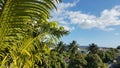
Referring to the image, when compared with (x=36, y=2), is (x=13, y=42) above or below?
below

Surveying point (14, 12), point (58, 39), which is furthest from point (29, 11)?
point (58, 39)

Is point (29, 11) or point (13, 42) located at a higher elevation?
point (29, 11)

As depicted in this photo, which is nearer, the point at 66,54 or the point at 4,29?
the point at 4,29

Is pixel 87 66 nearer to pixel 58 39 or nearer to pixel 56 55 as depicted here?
pixel 56 55

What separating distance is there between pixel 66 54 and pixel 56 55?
2817 centimetres

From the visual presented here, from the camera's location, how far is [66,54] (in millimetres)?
91188

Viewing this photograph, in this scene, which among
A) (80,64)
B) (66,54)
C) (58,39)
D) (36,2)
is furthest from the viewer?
(66,54)

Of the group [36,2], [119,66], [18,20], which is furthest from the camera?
[119,66]

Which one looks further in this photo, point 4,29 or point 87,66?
point 87,66

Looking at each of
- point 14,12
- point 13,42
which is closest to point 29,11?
point 14,12

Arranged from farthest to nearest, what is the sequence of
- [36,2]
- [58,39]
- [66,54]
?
[66,54], [58,39], [36,2]

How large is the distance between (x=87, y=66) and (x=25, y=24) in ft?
237

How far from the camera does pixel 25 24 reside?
273cm

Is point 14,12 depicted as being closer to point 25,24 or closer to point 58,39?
point 25,24
